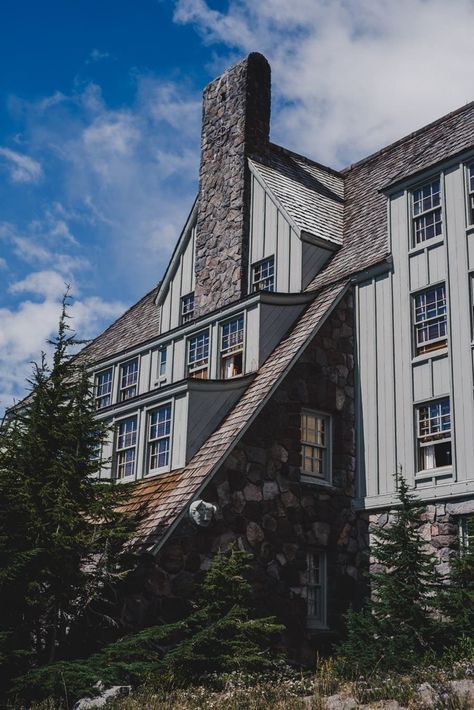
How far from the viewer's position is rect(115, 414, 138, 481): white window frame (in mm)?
19234

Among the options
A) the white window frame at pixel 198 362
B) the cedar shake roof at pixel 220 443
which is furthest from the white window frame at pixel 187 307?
the cedar shake roof at pixel 220 443

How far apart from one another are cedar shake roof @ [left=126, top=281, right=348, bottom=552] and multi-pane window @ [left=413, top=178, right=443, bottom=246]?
6.85 ft

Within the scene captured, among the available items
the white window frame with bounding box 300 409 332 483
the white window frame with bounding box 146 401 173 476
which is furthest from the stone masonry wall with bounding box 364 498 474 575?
the white window frame with bounding box 146 401 173 476

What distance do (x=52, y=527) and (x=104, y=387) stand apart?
9885 mm

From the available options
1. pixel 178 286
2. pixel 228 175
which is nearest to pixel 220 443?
pixel 178 286

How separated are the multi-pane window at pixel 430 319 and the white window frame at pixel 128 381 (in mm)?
7918

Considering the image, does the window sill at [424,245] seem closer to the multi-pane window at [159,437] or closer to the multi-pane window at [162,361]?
the multi-pane window at [159,437]

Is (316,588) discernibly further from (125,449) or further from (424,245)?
(424,245)

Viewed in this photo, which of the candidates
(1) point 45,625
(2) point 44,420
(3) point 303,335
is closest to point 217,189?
(3) point 303,335

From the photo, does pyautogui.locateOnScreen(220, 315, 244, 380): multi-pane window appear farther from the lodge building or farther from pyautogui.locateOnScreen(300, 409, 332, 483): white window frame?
pyautogui.locateOnScreen(300, 409, 332, 483): white window frame

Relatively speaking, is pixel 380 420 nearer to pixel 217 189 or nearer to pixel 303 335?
pixel 303 335

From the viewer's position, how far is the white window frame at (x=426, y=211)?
1877 cm

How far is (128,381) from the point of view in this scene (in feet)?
76.7

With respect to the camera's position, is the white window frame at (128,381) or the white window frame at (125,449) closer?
the white window frame at (125,449)
